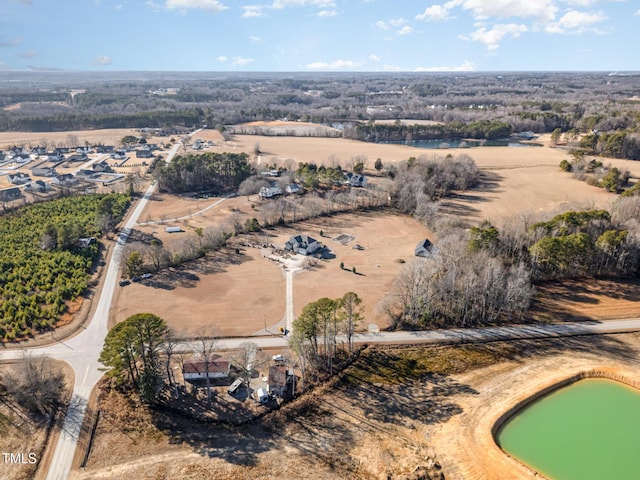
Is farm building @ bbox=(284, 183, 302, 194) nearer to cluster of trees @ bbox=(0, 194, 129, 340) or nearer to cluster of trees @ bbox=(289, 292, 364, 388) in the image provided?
cluster of trees @ bbox=(0, 194, 129, 340)

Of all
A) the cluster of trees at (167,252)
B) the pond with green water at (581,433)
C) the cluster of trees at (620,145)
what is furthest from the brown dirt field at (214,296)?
the cluster of trees at (620,145)

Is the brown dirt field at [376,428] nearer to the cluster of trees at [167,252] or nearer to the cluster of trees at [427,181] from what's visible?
the cluster of trees at [167,252]

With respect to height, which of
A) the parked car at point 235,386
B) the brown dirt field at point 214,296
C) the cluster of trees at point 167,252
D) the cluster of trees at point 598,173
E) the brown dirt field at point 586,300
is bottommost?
the parked car at point 235,386

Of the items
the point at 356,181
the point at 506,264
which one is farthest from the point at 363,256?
the point at 356,181

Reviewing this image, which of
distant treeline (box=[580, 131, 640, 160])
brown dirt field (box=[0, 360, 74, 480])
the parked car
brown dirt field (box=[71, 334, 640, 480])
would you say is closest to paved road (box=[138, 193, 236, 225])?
brown dirt field (box=[0, 360, 74, 480])

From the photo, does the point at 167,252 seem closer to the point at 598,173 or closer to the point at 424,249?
the point at 424,249

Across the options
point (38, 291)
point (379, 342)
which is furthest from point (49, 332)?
point (379, 342)
